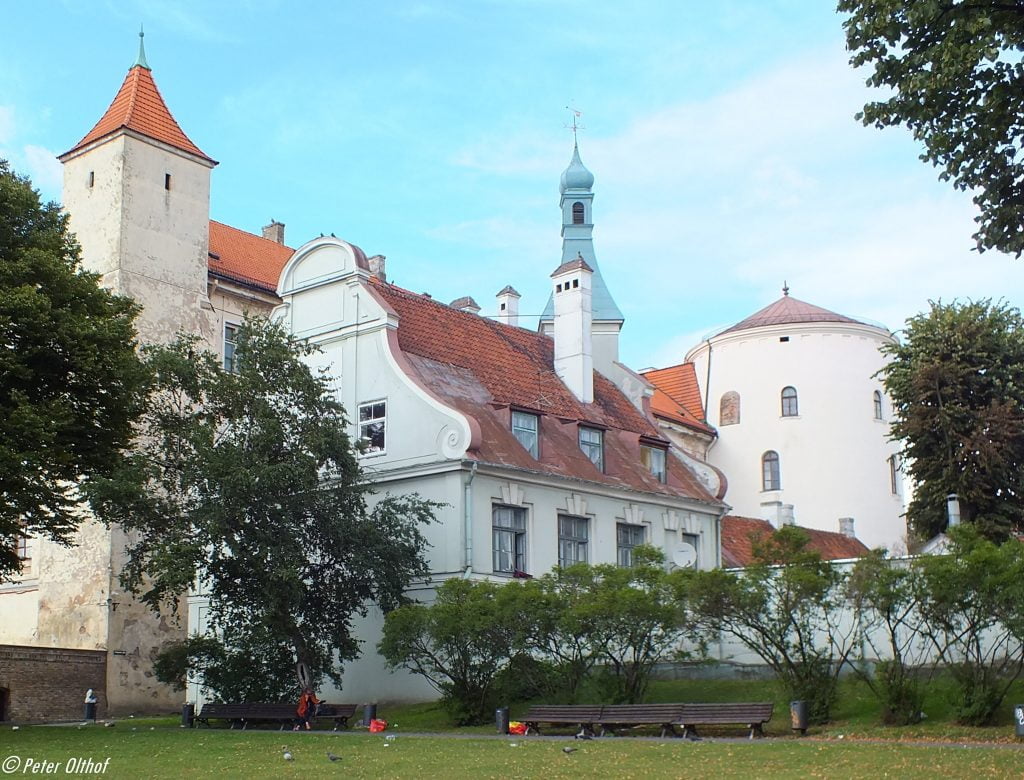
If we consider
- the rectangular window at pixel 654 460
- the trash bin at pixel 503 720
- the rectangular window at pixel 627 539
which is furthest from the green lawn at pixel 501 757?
the rectangular window at pixel 654 460

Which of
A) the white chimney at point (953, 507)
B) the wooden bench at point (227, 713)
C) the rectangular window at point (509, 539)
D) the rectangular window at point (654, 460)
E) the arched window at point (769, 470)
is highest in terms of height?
the arched window at point (769, 470)

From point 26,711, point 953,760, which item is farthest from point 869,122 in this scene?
point 26,711

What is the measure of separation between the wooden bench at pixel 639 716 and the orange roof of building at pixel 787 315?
34.7 m

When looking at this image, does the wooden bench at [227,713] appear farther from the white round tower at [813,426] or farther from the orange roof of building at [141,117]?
the white round tower at [813,426]

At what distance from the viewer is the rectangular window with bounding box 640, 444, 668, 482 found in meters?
39.8

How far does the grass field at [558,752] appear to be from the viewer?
1673 centimetres

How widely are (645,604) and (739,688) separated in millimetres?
3453

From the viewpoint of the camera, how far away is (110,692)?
3975 centimetres

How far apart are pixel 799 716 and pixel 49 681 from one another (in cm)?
2394

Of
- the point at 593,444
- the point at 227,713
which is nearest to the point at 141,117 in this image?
the point at 593,444

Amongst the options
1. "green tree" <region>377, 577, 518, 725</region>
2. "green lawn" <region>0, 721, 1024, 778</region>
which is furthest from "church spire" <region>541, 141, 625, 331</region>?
"green lawn" <region>0, 721, 1024, 778</region>

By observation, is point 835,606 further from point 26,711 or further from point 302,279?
point 26,711

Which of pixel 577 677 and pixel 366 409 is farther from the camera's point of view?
pixel 366 409

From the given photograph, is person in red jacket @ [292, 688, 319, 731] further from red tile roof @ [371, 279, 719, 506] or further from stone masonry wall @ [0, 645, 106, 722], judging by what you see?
stone masonry wall @ [0, 645, 106, 722]
